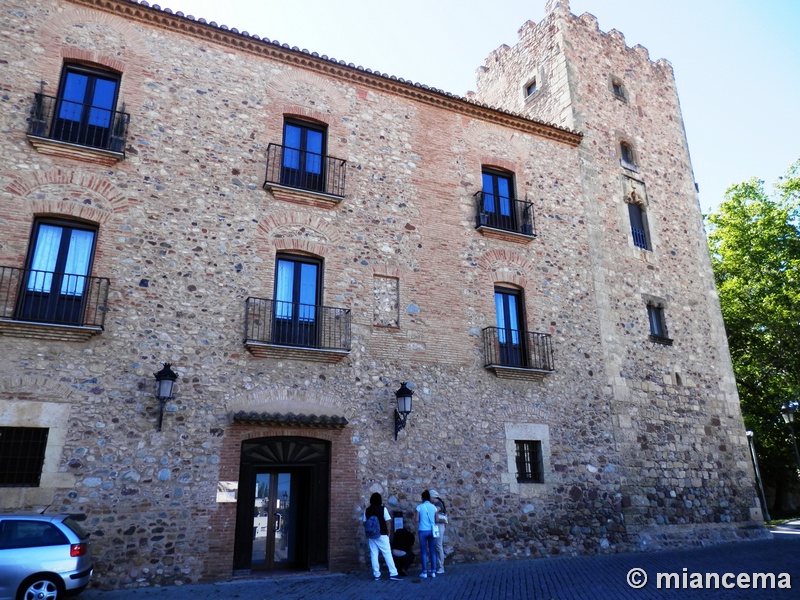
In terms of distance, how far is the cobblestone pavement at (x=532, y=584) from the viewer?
28.0 feet

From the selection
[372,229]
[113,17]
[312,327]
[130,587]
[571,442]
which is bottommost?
[130,587]

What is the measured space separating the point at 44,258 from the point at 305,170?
5.39 m

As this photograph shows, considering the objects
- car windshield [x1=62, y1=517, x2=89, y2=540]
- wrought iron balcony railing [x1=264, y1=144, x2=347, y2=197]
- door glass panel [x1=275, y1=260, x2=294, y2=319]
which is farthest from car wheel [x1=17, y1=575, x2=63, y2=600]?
wrought iron balcony railing [x1=264, y1=144, x2=347, y2=197]

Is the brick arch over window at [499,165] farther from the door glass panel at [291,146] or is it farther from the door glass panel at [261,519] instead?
the door glass panel at [261,519]

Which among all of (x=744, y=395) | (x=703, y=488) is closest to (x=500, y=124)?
(x=703, y=488)

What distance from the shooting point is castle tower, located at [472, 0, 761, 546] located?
14523 mm

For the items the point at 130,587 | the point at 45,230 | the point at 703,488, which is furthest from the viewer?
the point at 703,488

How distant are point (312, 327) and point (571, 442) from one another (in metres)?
6.68

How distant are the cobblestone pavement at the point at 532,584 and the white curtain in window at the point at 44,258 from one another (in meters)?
5.09

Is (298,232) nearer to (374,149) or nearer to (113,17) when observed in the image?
(374,149)

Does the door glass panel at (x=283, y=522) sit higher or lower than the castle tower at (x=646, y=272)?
lower

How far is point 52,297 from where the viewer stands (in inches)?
385

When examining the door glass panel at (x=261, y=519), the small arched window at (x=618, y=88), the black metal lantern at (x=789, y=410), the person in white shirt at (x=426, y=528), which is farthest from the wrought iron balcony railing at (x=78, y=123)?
the black metal lantern at (x=789, y=410)

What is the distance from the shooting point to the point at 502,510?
12047 millimetres
